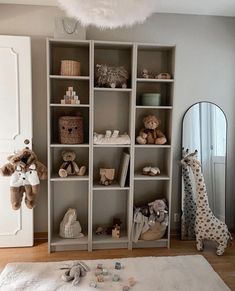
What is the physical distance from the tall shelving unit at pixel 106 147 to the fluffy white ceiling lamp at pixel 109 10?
1226 mm

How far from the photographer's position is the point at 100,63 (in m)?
3.01

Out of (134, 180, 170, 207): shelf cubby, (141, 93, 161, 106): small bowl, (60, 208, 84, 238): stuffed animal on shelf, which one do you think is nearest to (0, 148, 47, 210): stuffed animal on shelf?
(60, 208, 84, 238): stuffed animal on shelf

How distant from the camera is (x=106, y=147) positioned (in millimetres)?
3072

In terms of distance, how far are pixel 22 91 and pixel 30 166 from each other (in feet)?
2.45

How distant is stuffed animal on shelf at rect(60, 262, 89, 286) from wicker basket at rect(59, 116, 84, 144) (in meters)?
1.12

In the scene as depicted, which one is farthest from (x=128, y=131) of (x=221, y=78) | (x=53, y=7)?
(x=53, y=7)

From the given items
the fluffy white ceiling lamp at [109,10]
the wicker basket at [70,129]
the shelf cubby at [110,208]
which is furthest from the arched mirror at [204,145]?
the fluffy white ceiling lamp at [109,10]

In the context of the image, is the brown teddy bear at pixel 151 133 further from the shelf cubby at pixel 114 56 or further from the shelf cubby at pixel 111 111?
the shelf cubby at pixel 114 56

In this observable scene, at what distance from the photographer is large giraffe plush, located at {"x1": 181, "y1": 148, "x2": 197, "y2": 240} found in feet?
10.3

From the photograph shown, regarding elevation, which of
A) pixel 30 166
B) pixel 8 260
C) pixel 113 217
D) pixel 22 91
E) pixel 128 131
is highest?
pixel 22 91

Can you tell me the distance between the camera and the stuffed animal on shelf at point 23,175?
2688 mm

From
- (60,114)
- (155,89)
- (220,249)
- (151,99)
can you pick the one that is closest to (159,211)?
(220,249)

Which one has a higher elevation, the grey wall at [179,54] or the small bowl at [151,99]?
the grey wall at [179,54]

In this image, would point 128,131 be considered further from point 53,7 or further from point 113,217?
point 53,7
